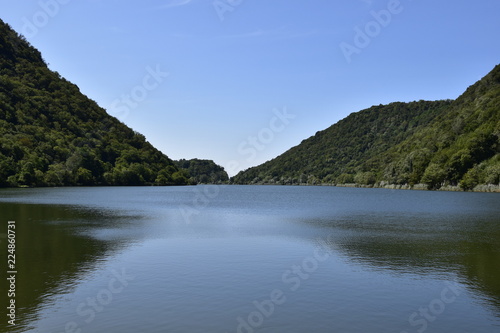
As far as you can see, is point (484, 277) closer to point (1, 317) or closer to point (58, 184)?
point (1, 317)

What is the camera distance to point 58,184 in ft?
643

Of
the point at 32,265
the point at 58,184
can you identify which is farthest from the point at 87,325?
the point at 58,184
